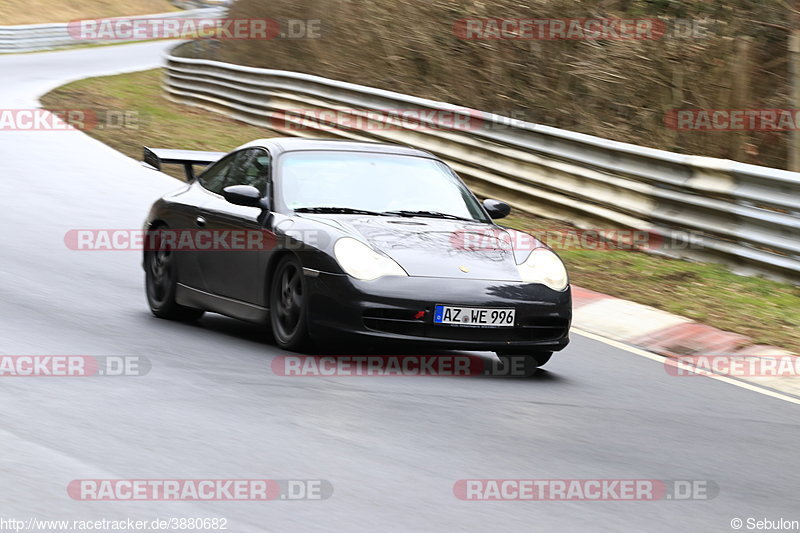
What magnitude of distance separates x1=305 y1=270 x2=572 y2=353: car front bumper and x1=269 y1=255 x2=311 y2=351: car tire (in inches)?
4.1

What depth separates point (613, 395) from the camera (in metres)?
7.84

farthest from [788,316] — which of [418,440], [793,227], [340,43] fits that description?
[340,43]

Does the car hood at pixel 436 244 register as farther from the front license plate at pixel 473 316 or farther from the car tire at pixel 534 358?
the car tire at pixel 534 358

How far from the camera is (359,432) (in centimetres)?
623

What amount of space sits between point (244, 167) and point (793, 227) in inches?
202

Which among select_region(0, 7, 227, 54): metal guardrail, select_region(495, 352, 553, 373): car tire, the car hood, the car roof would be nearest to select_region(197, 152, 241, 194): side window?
the car roof

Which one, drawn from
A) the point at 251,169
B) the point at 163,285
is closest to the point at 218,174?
the point at 251,169

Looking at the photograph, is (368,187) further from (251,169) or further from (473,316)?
(473,316)

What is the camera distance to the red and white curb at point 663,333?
9289mm

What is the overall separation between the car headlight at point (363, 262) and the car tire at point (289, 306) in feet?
0.97

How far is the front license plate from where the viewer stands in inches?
307

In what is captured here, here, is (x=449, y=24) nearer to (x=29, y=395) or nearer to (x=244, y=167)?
(x=244, y=167)

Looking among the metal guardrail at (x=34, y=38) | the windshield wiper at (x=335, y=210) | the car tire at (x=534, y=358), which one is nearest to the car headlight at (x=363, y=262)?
the windshield wiper at (x=335, y=210)

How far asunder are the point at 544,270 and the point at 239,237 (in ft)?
6.72
